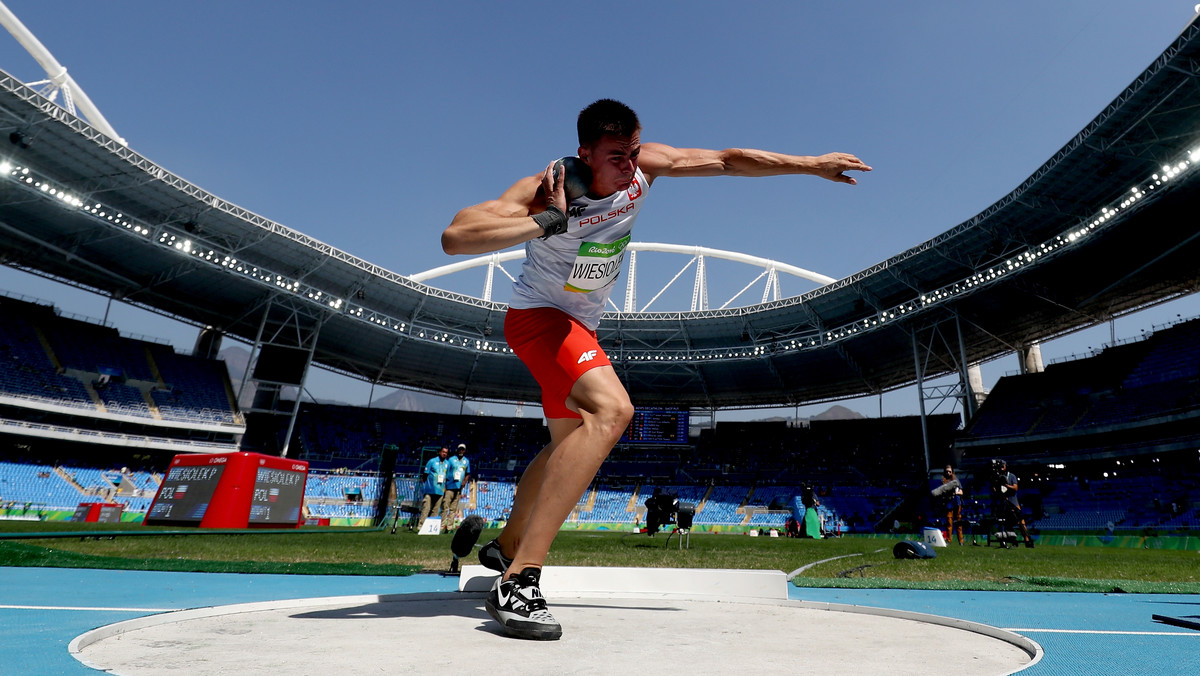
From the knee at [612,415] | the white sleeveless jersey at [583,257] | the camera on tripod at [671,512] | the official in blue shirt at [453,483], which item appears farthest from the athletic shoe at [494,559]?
the official in blue shirt at [453,483]

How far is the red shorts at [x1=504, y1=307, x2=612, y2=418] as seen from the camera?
121 inches

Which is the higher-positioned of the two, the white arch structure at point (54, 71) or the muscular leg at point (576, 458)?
the white arch structure at point (54, 71)

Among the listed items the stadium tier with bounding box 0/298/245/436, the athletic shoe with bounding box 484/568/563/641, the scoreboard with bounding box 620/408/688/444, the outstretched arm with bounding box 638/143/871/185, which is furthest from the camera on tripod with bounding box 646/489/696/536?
the stadium tier with bounding box 0/298/245/436

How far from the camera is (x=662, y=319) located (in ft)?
119

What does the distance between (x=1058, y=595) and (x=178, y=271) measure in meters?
34.9

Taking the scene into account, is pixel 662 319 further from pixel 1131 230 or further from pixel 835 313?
pixel 1131 230

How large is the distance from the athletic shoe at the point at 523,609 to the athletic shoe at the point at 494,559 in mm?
800

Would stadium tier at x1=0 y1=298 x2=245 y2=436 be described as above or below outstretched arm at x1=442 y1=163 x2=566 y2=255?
above

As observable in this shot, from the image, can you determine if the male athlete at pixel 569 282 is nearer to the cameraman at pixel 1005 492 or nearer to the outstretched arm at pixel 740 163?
the outstretched arm at pixel 740 163

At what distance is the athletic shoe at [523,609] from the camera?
7.45 ft

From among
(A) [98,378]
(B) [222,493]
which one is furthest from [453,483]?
(A) [98,378]

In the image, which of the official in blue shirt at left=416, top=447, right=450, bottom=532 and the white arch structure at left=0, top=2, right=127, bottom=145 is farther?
the white arch structure at left=0, top=2, right=127, bottom=145

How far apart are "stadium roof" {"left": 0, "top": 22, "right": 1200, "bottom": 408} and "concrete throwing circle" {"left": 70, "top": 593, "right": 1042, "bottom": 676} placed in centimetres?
2366

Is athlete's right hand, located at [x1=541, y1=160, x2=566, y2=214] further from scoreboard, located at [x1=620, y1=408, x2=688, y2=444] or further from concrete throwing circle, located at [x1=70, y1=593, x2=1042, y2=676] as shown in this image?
scoreboard, located at [x1=620, y1=408, x2=688, y2=444]
